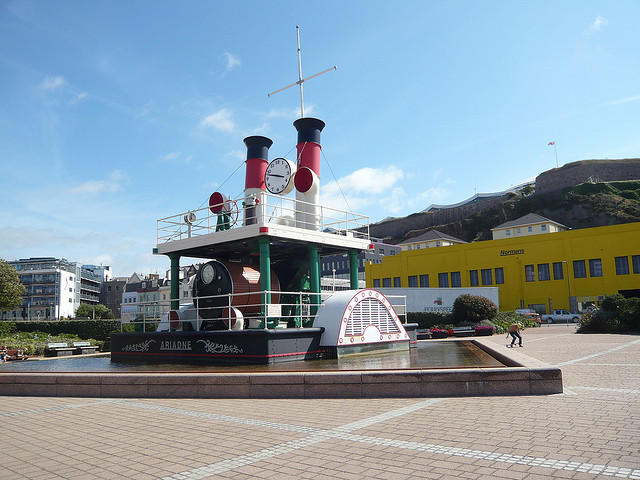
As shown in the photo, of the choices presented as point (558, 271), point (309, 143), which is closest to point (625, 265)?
point (558, 271)

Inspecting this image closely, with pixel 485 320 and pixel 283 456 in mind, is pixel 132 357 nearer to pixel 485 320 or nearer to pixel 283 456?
pixel 283 456

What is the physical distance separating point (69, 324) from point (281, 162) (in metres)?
45.1

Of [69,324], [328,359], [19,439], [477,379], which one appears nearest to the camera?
[19,439]

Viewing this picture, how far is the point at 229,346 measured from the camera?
14.2m

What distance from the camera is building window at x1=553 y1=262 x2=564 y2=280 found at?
62781mm

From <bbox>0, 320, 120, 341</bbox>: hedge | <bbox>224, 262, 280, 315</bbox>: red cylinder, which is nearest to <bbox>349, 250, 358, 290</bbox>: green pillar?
<bbox>224, 262, 280, 315</bbox>: red cylinder

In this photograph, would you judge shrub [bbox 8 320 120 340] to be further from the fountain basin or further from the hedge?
the fountain basin

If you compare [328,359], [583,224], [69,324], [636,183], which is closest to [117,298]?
[69,324]

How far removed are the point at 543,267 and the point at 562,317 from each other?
10465mm

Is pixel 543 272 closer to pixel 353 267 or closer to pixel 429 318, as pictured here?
pixel 429 318

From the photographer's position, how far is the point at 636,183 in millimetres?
107125

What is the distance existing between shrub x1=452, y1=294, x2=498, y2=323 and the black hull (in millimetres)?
25793

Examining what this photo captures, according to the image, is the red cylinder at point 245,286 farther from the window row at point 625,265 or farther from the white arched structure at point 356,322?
the window row at point 625,265

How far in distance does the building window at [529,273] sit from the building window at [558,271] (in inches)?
101
